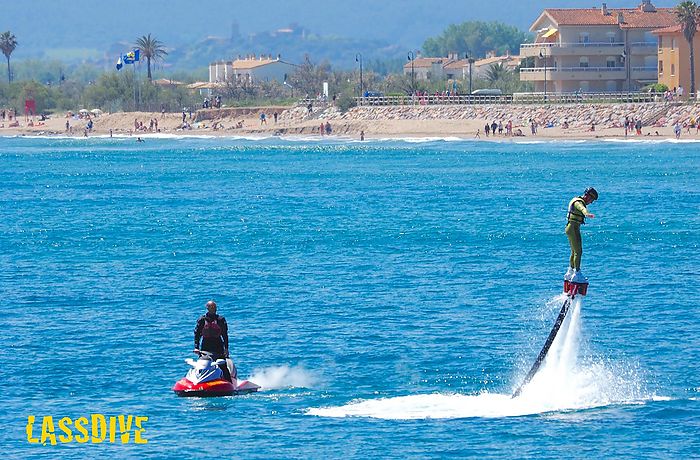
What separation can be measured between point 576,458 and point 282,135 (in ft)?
457

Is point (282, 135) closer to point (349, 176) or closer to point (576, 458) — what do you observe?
point (349, 176)

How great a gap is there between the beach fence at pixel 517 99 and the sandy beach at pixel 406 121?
4.98ft

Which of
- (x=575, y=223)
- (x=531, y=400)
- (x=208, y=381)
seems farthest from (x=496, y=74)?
(x=575, y=223)

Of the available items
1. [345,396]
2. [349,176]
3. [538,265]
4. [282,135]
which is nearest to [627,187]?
[349,176]

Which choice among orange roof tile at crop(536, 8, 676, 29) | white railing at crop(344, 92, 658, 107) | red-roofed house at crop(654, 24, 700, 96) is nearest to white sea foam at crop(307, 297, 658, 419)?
white railing at crop(344, 92, 658, 107)

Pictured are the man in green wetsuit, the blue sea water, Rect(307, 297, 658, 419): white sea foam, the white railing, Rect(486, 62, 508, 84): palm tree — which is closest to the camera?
the man in green wetsuit

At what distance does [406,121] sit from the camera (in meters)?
151

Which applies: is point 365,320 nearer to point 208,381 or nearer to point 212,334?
point 208,381

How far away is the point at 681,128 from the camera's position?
410 feet

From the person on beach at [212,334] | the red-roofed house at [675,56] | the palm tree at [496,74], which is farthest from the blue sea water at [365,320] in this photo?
the palm tree at [496,74]

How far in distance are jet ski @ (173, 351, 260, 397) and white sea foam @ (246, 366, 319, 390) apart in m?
1.31

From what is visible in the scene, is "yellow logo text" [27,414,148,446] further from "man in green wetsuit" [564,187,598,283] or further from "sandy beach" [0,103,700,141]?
"sandy beach" [0,103,700,141]

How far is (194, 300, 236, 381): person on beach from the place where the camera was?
28.7 meters

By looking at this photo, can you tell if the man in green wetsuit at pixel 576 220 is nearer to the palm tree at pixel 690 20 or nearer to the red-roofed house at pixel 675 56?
the palm tree at pixel 690 20
